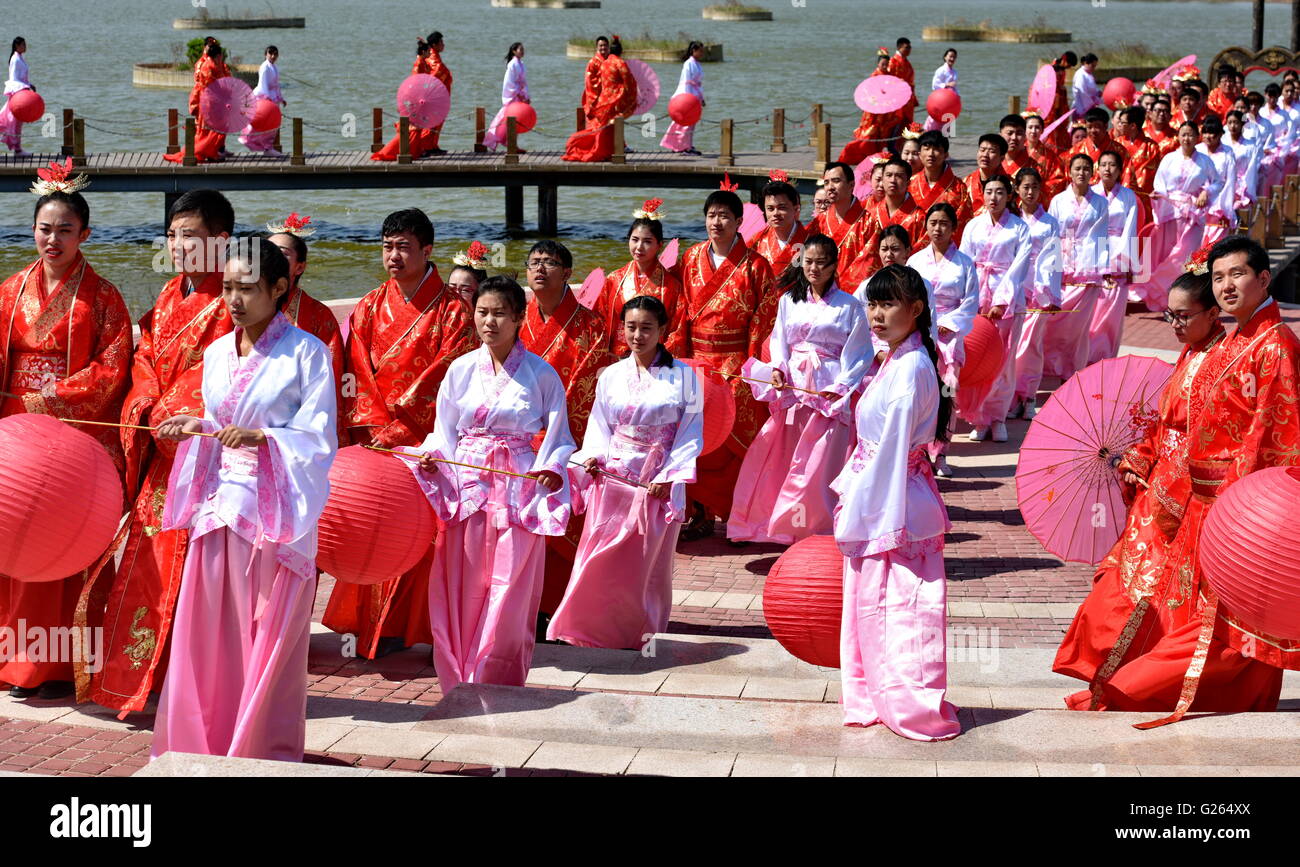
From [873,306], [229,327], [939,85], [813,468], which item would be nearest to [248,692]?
[229,327]

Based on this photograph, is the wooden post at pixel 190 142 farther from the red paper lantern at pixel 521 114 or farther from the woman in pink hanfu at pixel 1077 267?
the woman in pink hanfu at pixel 1077 267

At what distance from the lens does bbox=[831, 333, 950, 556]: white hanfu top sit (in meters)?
5.11

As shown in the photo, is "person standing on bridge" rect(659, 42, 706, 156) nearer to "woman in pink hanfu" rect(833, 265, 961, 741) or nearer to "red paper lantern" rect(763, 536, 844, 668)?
"red paper lantern" rect(763, 536, 844, 668)

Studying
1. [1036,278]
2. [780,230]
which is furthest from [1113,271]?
[780,230]

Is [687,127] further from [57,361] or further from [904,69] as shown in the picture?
[57,361]

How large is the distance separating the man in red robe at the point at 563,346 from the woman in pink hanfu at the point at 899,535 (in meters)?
2.17

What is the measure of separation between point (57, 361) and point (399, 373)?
1268 millimetres

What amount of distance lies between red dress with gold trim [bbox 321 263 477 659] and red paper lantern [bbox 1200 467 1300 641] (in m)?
2.91

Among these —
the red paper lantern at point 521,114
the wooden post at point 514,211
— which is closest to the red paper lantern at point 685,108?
the red paper lantern at point 521,114

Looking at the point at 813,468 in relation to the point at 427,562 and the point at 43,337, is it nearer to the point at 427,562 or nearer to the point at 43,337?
the point at 427,562

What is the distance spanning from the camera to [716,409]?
26.4 ft

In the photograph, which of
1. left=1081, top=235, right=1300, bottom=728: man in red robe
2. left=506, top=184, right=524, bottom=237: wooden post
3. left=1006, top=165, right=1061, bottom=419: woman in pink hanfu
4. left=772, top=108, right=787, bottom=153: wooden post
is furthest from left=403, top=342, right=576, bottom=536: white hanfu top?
left=506, top=184, right=524, bottom=237: wooden post

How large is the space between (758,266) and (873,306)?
11.7 ft

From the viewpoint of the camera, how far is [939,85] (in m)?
24.8
